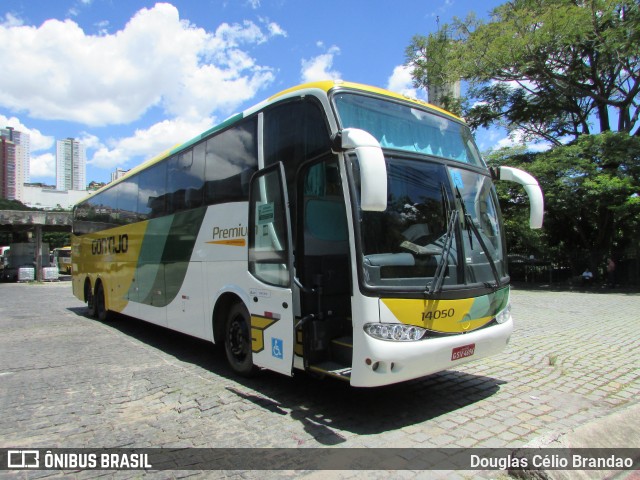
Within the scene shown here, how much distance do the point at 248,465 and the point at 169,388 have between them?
2487mm

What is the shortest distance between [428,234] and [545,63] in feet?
68.8

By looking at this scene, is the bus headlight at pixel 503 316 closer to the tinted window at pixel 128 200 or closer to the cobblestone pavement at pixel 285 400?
the cobblestone pavement at pixel 285 400

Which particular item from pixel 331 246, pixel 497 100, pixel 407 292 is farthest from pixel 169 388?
pixel 497 100

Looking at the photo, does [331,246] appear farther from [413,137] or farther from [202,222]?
[202,222]

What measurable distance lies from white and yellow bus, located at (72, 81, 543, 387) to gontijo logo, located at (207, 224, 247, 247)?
0.09 feet

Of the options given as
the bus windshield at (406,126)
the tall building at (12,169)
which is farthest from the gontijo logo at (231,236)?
the tall building at (12,169)

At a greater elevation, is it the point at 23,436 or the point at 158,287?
the point at 158,287

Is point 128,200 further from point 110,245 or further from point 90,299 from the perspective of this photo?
point 90,299

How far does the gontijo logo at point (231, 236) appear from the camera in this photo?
19.5 feet

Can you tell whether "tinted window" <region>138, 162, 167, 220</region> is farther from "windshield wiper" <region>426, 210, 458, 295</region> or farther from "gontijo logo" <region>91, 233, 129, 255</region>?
"windshield wiper" <region>426, 210, 458, 295</region>

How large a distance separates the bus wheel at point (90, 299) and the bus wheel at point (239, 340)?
8293 mm

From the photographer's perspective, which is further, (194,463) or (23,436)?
(23,436)

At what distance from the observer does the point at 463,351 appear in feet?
15.3

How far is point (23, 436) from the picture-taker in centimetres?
432
